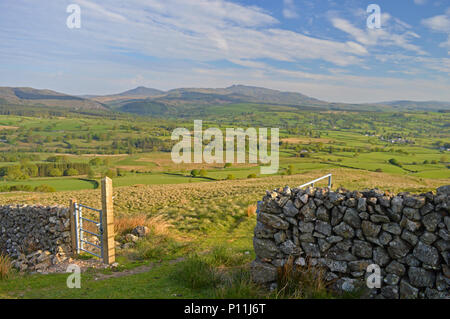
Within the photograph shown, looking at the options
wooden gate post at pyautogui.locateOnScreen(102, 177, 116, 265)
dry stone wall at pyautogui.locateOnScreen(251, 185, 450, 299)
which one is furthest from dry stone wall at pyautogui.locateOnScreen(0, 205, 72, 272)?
dry stone wall at pyautogui.locateOnScreen(251, 185, 450, 299)

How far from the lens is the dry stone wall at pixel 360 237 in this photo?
5074mm

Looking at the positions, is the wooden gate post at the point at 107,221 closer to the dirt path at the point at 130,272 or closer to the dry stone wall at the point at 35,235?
the dirt path at the point at 130,272

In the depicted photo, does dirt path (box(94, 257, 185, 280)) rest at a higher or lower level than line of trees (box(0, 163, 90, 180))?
higher

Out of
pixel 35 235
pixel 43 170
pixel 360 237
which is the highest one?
pixel 360 237

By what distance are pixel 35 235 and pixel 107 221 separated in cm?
410

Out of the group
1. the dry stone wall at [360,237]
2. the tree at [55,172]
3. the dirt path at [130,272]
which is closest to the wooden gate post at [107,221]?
the dirt path at [130,272]

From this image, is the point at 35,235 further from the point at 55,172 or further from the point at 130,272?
the point at 55,172

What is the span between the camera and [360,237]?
18.4 ft

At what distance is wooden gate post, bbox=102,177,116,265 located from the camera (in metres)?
8.20

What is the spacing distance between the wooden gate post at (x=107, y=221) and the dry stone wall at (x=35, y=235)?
1601 mm

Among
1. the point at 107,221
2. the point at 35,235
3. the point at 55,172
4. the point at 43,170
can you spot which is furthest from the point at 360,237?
the point at 43,170

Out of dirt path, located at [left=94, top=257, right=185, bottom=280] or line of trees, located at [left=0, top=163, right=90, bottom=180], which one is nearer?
dirt path, located at [left=94, top=257, right=185, bottom=280]

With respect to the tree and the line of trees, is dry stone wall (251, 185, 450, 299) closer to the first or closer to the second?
the line of trees

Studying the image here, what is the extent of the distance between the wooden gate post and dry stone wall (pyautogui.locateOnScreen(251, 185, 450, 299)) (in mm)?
4314
